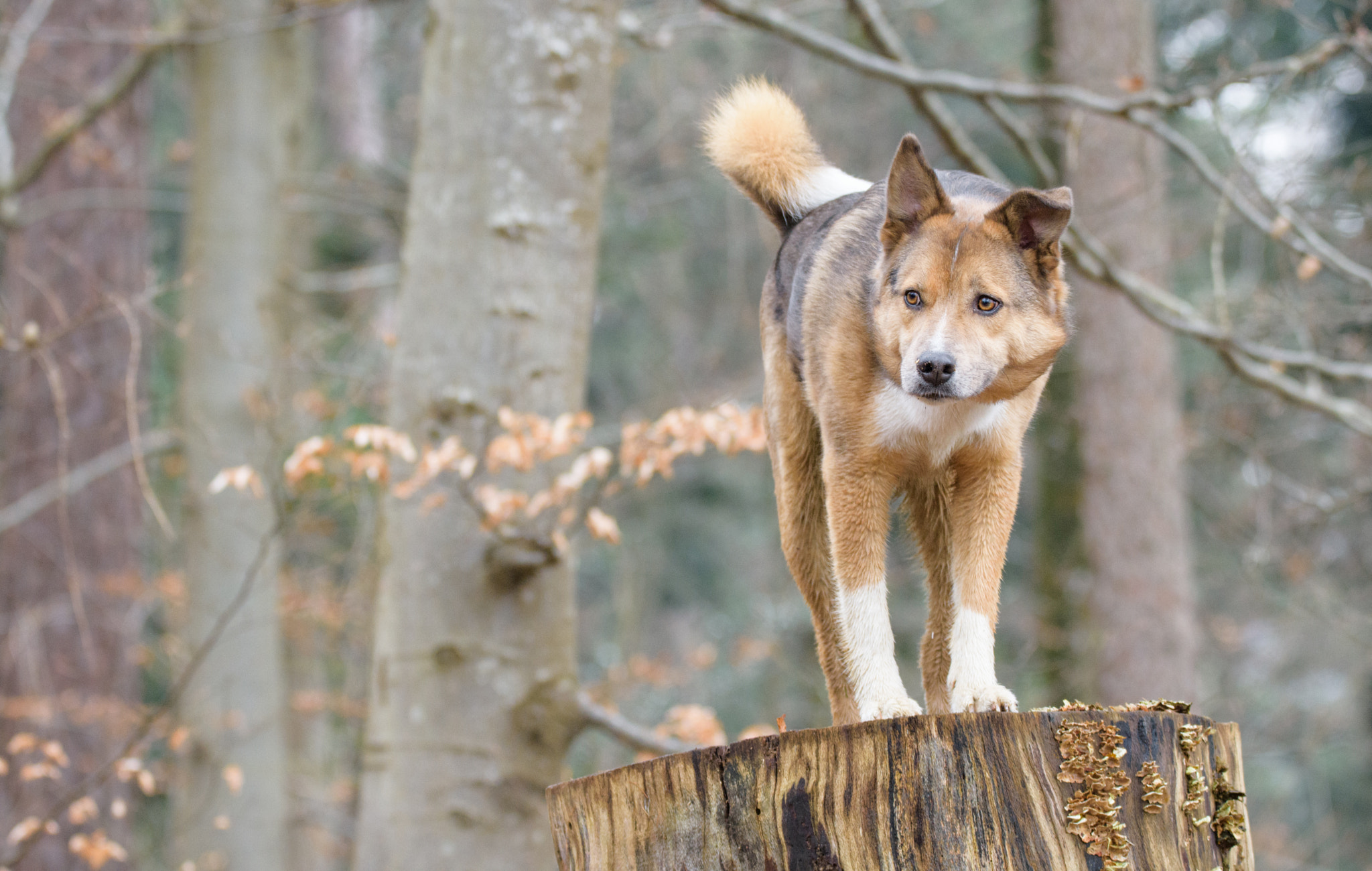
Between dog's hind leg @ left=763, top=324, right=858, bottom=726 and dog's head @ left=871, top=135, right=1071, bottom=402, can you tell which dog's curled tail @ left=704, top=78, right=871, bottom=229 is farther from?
dog's head @ left=871, top=135, right=1071, bottom=402

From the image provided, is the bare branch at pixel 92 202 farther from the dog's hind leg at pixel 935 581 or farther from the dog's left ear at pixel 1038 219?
the dog's left ear at pixel 1038 219

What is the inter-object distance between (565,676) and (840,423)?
259 cm

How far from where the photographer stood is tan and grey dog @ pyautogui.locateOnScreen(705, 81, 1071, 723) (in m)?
2.76

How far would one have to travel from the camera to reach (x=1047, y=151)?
9.86 metres

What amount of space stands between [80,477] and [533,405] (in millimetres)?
4979

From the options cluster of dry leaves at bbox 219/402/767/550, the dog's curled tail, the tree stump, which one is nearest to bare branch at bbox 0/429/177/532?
cluster of dry leaves at bbox 219/402/767/550

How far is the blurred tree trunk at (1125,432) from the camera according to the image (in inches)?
357

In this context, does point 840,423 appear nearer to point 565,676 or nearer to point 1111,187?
point 565,676

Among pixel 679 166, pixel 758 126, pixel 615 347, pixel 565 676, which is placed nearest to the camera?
pixel 758 126

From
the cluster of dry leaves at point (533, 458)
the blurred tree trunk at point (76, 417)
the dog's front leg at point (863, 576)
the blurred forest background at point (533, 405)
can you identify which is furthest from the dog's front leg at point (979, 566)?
the blurred tree trunk at point (76, 417)

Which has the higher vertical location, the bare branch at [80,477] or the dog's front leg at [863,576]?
the bare branch at [80,477]

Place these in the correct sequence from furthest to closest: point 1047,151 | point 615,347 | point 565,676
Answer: point 615,347, point 1047,151, point 565,676

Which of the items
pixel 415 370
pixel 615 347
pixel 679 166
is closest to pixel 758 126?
pixel 415 370

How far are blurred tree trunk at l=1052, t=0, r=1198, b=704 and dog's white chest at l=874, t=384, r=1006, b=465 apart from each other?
6.42m
